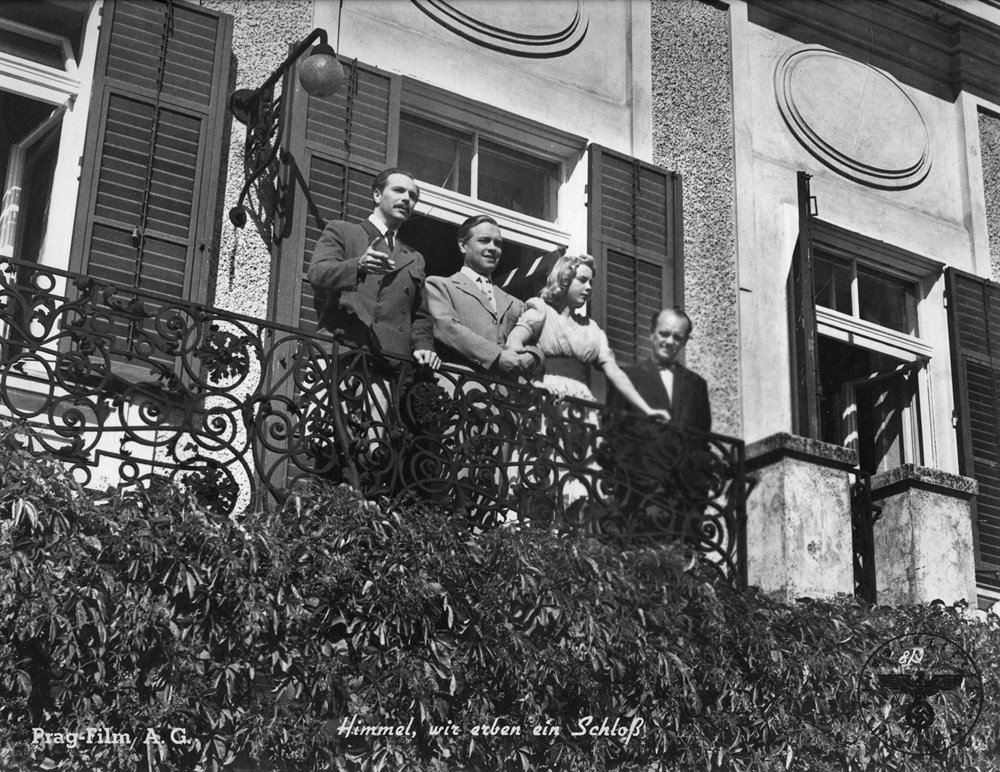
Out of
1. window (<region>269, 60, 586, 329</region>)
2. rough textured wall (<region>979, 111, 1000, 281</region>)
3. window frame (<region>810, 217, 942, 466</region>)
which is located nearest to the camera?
window (<region>269, 60, 586, 329</region>)

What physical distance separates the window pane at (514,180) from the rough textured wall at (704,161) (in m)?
0.72

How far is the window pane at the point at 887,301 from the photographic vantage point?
10.4 metres

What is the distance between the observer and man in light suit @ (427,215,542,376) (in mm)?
7887

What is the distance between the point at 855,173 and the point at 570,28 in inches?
82.4

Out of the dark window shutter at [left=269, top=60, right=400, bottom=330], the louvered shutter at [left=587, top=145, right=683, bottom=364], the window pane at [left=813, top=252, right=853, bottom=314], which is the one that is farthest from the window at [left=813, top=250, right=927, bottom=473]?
the dark window shutter at [left=269, top=60, right=400, bottom=330]

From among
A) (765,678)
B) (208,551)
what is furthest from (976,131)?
(208,551)

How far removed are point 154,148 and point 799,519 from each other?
3606 mm

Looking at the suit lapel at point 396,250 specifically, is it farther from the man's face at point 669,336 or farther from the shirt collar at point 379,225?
the man's face at point 669,336

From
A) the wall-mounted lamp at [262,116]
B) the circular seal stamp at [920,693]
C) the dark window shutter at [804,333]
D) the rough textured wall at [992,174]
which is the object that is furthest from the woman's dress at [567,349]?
the rough textured wall at [992,174]

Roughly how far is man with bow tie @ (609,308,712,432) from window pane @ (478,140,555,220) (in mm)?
988

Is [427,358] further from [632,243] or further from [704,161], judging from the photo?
[704,161]

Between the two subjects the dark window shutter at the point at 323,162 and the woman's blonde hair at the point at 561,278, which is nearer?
the dark window shutter at the point at 323,162

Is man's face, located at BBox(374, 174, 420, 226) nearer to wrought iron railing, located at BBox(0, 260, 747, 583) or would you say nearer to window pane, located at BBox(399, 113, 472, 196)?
wrought iron railing, located at BBox(0, 260, 747, 583)

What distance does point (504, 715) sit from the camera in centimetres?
680
